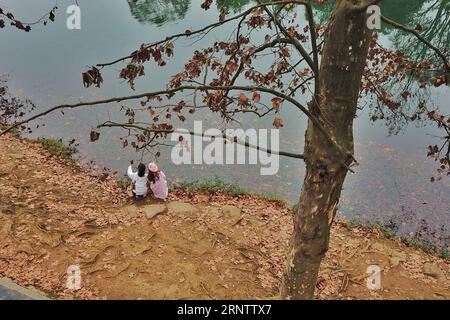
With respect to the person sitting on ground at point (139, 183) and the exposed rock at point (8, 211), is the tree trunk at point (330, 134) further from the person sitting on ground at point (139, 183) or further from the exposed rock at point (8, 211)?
the exposed rock at point (8, 211)

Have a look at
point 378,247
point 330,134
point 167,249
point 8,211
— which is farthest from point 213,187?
point 330,134

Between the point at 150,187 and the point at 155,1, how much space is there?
2037 cm

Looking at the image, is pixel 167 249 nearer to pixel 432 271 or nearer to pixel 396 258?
pixel 396 258

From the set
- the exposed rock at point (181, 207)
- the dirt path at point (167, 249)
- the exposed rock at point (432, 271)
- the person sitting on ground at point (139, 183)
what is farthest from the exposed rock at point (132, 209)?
the exposed rock at point (432, 271)

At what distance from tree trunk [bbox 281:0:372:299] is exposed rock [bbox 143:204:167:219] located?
5724 millimetres

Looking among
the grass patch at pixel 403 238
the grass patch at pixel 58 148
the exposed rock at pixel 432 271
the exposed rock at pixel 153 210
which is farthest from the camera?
the grass patch at pixel 58 148

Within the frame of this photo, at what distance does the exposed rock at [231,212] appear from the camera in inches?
406

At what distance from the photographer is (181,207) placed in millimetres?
10352

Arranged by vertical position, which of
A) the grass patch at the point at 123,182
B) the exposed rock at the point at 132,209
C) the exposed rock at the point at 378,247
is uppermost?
the grass patch at the point at 123,182

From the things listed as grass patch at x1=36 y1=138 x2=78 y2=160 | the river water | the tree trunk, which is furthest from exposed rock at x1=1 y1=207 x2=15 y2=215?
the tree trunk

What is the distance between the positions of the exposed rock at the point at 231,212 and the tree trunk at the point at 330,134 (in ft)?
18.5

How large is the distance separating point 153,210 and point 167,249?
1482 mm
